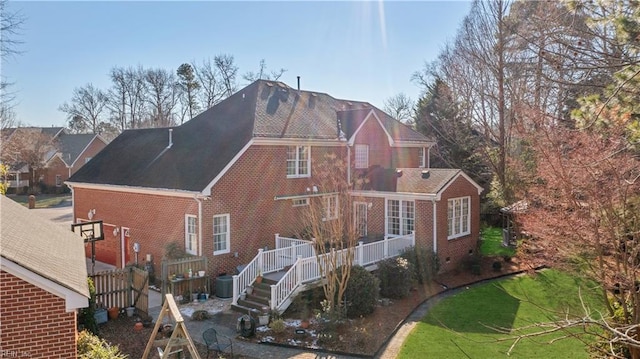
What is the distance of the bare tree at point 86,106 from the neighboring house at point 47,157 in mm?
5494

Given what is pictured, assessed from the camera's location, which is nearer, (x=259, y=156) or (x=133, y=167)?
(x=259, y=156)

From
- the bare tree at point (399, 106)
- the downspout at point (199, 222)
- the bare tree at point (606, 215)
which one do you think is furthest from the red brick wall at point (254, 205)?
the bare tree at point (399, 106)

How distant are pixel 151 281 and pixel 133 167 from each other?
20.2 ft

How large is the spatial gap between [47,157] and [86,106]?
13379 millimetres

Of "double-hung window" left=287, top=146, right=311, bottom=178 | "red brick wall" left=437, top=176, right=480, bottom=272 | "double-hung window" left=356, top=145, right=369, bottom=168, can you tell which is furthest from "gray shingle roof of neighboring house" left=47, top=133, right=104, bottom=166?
"red brick wall" left=437, top=176, right=480, bottom=272

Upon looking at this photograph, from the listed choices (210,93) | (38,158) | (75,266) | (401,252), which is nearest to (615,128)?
(401,252)

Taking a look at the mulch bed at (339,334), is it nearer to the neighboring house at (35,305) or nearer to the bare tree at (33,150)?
the neighboring house at (35,305)

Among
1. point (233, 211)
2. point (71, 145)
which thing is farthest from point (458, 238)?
point (71, 145)

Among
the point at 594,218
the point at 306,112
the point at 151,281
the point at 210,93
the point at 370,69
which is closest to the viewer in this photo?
the point at 594,218

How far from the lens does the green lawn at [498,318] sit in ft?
39.9

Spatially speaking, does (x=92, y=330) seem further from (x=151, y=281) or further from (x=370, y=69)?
(x=370, y=69)

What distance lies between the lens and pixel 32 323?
25.0 ft

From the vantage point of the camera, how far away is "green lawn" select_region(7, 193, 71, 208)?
47.0m

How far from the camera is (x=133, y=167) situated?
72.6ft
